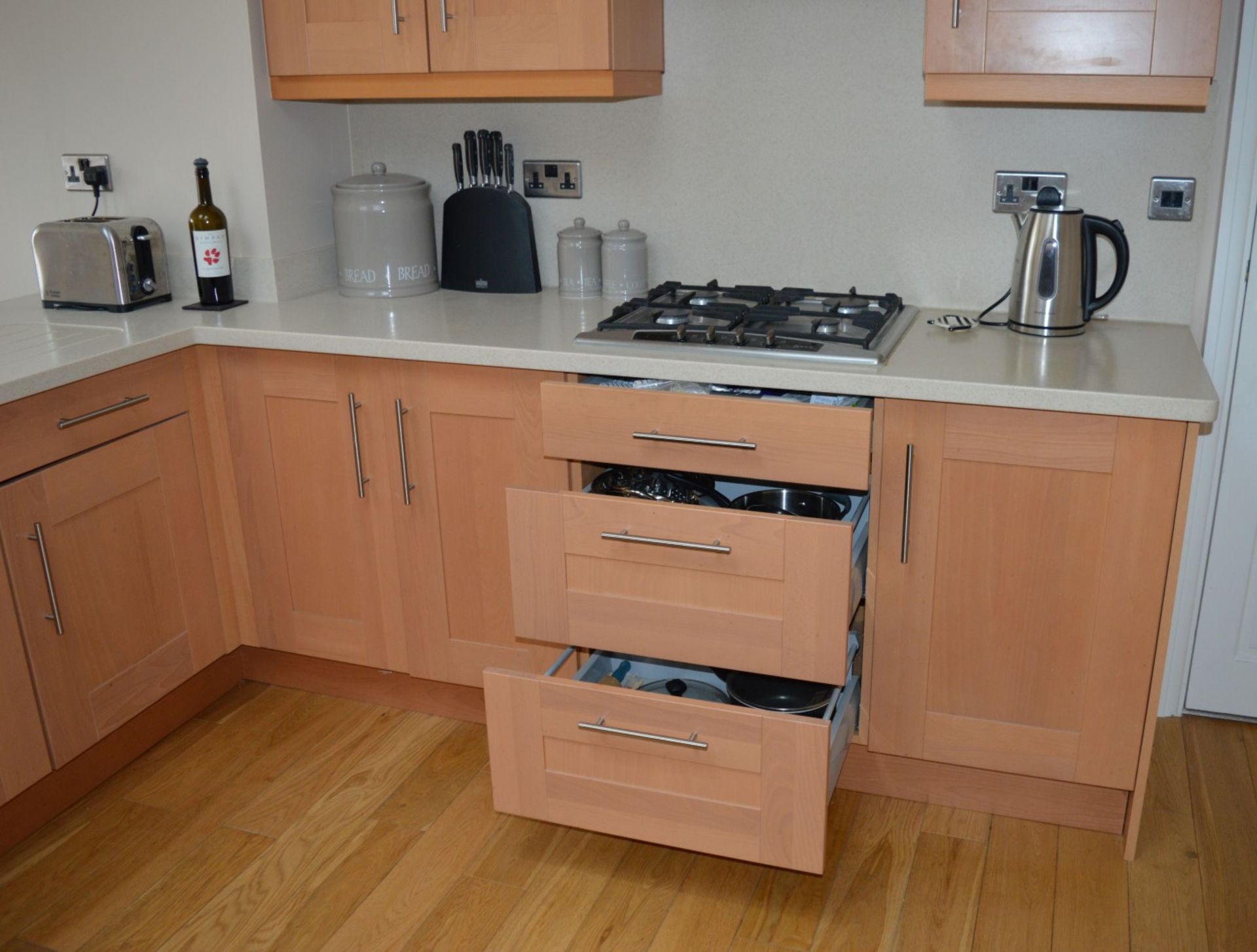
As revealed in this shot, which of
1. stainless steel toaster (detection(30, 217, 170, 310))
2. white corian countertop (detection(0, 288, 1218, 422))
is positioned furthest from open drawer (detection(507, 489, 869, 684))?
stainless steel toaster (detection(30, 217, 170, 310))

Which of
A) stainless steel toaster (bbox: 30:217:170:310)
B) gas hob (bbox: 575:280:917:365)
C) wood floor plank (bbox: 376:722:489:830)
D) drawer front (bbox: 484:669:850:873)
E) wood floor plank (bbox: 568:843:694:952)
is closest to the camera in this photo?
drawer front (bbox: 484:669:850:873)

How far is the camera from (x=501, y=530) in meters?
2.25

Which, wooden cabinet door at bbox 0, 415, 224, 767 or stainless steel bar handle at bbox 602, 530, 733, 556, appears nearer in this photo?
stainless steel bar handle at bbox 602, 530, 733, 556

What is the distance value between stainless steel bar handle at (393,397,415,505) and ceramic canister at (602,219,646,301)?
559 mm

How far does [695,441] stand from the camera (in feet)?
6.39

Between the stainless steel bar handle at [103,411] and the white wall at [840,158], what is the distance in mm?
963

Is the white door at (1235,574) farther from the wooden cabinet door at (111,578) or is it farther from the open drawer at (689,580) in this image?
the wooden cabinet door at (111,578)

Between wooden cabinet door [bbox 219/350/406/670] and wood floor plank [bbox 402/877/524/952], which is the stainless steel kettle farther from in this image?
wood floor plank [bbox 402/877/524/952]

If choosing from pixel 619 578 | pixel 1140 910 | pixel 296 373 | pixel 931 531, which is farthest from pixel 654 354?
pixel 1140 910

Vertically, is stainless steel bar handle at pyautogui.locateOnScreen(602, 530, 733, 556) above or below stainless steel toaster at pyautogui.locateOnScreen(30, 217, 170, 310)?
below

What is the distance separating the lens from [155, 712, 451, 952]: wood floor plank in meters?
1.88

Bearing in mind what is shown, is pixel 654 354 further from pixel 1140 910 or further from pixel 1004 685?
pixel 1140 910

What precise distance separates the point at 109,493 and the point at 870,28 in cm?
173

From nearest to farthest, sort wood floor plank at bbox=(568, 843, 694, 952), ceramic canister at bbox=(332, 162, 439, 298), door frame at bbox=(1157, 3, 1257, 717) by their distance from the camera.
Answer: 1. wood floor plank at bbox=(568, 843, 694, 952)
2. door frame at bbox=(1157, 3, 1257, 717)
3. ceramic canister at bbox=(332, 162, 439, 298)
